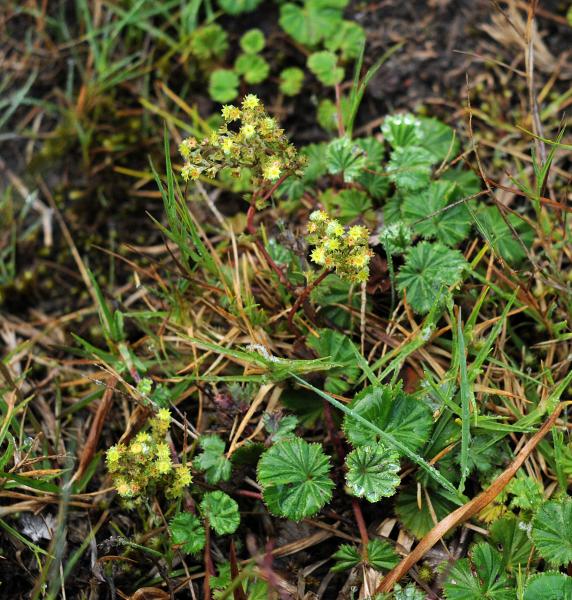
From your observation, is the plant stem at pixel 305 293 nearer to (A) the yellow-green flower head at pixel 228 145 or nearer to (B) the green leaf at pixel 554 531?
(A) the yellow-green flower head at pixel 228 145

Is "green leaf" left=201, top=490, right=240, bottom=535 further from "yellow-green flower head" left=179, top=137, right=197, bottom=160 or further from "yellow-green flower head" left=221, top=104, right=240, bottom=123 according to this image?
"yellow-green flower head" left=221, top=104, right=240, bottom=123

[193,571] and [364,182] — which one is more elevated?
[364,182]

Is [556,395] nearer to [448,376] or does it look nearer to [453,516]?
[448,376]

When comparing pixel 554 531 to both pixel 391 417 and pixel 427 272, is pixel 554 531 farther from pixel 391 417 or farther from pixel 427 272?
pixel 427 272

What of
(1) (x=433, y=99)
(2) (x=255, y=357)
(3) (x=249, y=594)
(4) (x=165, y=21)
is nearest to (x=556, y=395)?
(2) (x=255, y=357)

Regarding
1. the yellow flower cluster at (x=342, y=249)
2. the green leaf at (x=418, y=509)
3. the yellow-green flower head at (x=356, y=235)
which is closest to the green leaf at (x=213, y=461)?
the green leaf at (x=418, y=509)

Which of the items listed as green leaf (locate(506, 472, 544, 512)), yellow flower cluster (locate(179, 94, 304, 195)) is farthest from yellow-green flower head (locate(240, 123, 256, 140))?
green leaf (locate(506, 472, 544, 512))
